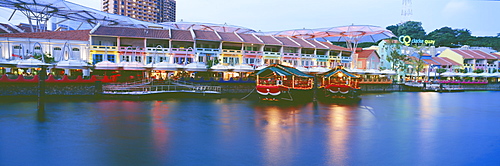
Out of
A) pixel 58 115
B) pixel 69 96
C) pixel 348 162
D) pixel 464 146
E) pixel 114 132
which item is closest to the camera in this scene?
pixel 348 162

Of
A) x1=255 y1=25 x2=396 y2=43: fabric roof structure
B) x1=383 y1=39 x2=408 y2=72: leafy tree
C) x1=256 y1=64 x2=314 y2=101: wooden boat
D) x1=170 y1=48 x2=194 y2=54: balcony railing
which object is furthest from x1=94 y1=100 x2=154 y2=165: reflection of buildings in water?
x1=383 y1=39 x2=408 y2=72: leafy tree

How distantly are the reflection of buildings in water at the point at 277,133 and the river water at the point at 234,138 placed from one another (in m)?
0.04

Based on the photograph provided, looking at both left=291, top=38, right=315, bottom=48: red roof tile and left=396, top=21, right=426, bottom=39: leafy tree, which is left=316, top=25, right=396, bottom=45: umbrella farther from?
left=396, top=21, right=426, bottom=39: leafy tree

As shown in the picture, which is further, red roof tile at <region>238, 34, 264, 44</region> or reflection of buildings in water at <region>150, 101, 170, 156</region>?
red roof tile at <region>238, 34, 264, 44</region>

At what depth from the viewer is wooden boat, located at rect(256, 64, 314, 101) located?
32844 millimetres

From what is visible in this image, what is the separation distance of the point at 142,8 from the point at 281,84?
391ft

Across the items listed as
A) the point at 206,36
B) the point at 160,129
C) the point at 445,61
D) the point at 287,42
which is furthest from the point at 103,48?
the point at 445,61

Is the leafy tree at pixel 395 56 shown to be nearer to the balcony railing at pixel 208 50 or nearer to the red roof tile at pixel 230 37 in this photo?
the red roof tile at pixel 230 37

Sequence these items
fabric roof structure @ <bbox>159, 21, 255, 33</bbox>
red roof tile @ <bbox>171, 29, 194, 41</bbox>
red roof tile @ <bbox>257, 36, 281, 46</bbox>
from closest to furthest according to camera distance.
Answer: red roof tile @ <bbox>171, 29, 194, 41</bbox> → red roof tile @ <bbox>257, 36, 281, 46</bbox> → fabric roof structure @ <bbox>159, 21, 255, 33</bbox>

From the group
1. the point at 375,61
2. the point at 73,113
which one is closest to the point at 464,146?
the point at 73,113

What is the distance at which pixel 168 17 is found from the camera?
159 metres

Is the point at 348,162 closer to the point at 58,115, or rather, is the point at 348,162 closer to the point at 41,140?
the point at 41,140

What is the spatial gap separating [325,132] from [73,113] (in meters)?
16.0

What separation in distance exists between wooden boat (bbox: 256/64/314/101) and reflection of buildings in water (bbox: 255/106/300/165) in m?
6.29
